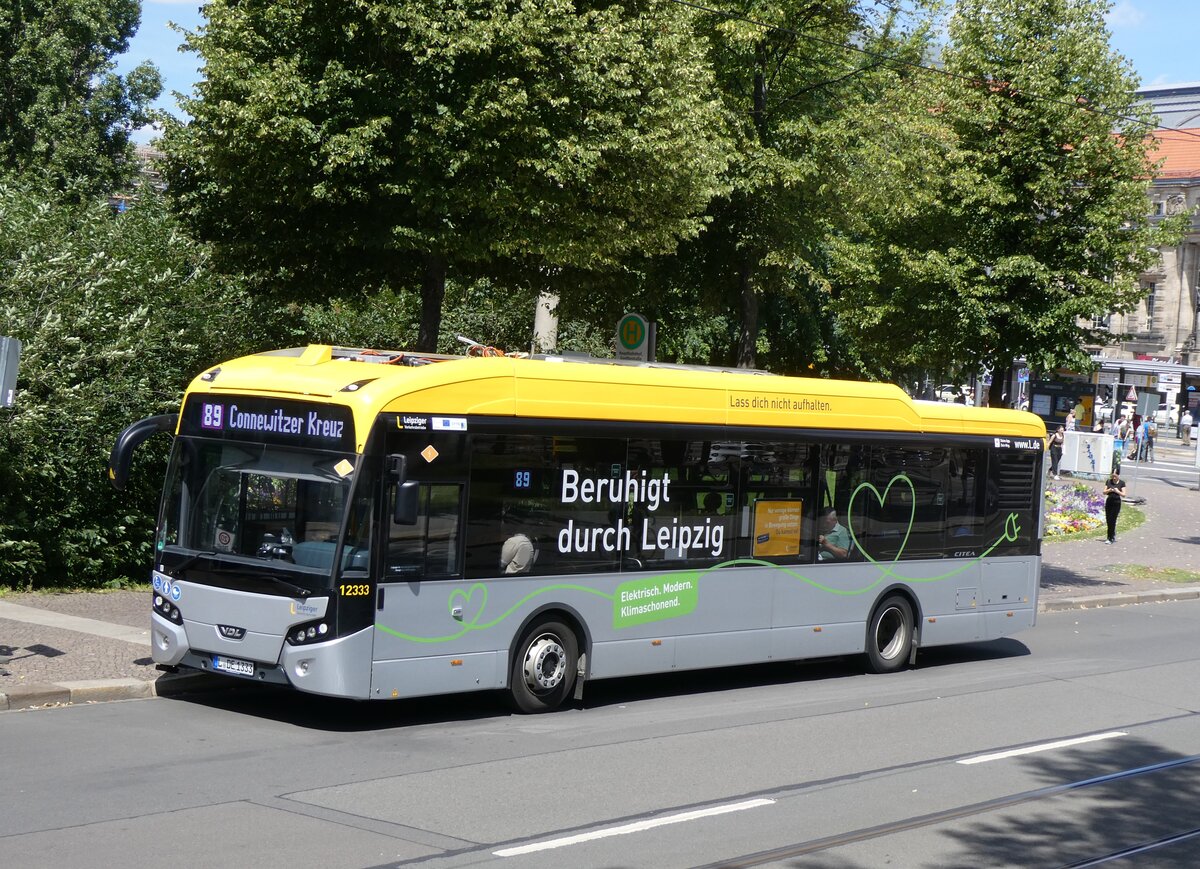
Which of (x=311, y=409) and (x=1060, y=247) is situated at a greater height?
(x=1060, y=247)

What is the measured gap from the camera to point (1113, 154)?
68.7 ft

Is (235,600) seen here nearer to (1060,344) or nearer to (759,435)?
(759,435)

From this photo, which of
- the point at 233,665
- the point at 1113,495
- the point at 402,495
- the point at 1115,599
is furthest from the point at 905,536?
the point at 1113,495

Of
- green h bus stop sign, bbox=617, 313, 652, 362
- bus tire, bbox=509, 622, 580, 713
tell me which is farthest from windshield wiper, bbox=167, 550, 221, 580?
green h bus stop sign, bbox=617, 313, 652, 362

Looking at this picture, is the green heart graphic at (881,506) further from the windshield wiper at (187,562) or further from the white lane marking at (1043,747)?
the windshield wiper at (187,562)

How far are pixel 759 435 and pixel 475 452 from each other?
136 inches

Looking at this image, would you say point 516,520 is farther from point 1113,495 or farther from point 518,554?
point 1113,495

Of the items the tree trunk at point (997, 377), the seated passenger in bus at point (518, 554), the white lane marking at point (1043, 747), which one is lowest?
the white lane marking at point (1043, 747)

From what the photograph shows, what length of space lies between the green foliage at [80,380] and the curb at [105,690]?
4684mm

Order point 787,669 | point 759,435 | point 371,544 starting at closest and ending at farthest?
point 371,544
point 759,435
point 787,669

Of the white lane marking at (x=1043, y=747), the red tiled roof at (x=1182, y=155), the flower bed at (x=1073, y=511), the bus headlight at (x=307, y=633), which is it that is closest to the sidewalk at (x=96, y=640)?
the bus headlight at (x=307, y=633)

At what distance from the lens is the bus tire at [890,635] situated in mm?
15016

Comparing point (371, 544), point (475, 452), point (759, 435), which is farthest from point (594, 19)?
point (371, 544)

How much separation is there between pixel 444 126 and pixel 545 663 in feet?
21.9
